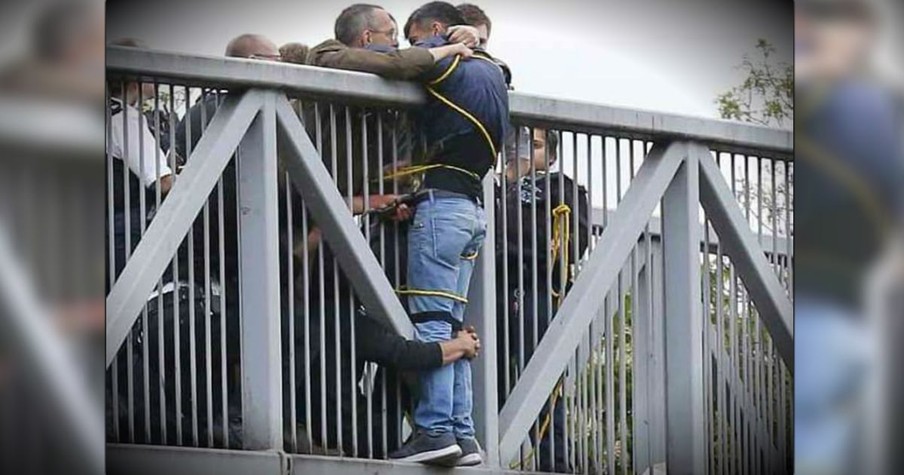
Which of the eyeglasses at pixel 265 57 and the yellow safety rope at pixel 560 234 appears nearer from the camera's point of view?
the eyeglasses at pixel 265 57

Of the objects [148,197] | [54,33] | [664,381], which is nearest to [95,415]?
[148,197]

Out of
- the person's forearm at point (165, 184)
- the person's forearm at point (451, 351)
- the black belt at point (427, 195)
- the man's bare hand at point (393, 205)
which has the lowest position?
the person's forearm at point (451, 351)

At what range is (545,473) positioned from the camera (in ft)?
20.6

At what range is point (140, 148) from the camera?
5.70 metres

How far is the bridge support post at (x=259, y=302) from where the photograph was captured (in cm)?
578

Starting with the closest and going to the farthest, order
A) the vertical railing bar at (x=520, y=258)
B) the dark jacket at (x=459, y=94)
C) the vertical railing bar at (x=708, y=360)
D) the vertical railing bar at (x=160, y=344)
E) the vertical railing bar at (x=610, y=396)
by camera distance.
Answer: the vertical railing bar at (x=160, y=344), the dark jacket at (x=459, y=94), the vertical railing bar at (x=520, y=258), the vertical railing bar at (x=610, y=396), the vertical railing bar at (x=708, y=360)

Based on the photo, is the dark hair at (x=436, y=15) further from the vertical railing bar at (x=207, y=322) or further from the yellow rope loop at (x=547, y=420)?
the yellow rope loop at (x=547, y=420)

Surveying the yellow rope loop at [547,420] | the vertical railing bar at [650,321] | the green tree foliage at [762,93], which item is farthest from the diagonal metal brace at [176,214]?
the green tree foliage at [762,93]

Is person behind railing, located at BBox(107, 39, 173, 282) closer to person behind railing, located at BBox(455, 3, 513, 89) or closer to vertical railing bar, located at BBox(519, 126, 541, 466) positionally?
person behind railing, located at BBox(455, 3, 513, 89)

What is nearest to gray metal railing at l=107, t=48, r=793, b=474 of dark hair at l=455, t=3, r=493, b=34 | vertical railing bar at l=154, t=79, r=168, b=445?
vertical railing bar at l=154, t=79, r=168, b=445

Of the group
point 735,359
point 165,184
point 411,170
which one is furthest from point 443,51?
point 735,359

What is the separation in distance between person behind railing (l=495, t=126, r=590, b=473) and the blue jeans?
0.43 ft

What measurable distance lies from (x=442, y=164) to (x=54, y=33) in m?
1.03

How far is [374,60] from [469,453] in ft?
3.45
